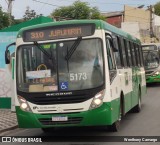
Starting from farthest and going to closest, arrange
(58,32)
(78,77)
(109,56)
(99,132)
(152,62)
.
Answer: (152,62) < (99,132) < (109,56) < (58,32) < (78,77)

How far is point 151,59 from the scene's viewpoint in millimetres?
29250

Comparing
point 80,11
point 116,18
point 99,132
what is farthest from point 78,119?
point 116,18

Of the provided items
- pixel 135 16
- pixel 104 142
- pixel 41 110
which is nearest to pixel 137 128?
pixel 104 142

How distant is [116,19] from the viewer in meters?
77.3

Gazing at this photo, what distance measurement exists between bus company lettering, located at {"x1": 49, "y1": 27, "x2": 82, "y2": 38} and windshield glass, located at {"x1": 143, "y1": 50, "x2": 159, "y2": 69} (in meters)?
19.6

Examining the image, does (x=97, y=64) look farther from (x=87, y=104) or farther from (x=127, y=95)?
(x=127, y=95)

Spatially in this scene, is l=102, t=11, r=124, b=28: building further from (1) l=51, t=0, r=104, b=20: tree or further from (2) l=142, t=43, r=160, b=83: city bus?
(2) l=142, t=43, r=160, b=83: city bus

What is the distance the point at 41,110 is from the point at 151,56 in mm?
20425

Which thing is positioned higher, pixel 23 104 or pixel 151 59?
pixel 151 59

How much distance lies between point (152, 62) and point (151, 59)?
0.22m

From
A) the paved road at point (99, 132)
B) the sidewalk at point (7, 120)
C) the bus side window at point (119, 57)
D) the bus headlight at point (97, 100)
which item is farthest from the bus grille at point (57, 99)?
the sidewalk at point (7, 120)

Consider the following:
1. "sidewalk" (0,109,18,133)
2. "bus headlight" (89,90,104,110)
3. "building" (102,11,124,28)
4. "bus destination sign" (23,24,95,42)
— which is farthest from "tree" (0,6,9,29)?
"bus headlight" (89,90,104,110)

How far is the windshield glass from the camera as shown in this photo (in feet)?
95.5

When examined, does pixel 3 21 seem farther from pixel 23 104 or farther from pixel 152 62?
pixel 23 104
